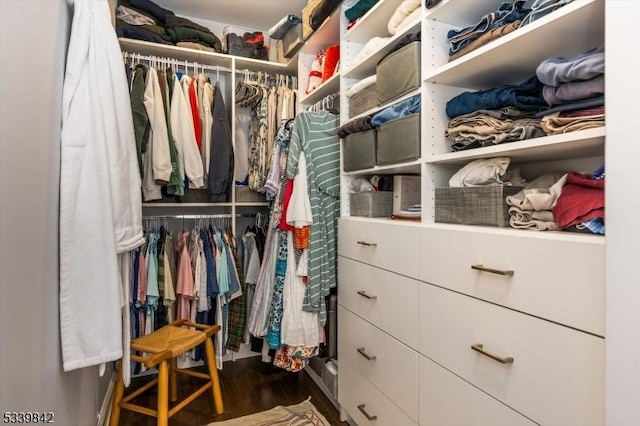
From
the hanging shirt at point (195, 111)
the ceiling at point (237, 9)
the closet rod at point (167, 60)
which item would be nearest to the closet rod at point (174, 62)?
the closet rod at point (167, 60)

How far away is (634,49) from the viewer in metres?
0.68

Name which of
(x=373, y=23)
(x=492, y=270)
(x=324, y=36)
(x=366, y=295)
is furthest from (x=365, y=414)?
(x=324, y=36)

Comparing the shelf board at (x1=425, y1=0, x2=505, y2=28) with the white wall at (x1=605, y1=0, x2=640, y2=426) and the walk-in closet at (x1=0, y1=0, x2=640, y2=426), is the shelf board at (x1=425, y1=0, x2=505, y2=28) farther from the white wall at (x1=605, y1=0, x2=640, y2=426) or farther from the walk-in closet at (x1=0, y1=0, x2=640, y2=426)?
the white wall at (x1=605, y1=0, x2=640, y2=426)

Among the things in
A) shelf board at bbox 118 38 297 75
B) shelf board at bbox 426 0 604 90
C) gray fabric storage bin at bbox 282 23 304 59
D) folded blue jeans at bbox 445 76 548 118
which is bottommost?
folded blue jeans at bbox 445 76 548 118

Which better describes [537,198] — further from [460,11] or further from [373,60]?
[373,60]

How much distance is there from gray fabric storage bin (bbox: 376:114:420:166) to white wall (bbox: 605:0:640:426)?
0.63m

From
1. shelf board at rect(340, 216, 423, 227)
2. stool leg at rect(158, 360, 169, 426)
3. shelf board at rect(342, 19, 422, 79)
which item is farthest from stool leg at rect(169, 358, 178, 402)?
shelf board at rect(342, 19, 422, 79)

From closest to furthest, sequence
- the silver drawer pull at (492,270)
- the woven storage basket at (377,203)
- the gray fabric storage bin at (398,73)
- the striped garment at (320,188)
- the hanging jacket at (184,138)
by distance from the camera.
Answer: the silver drawer pull at (492,270) → the gray fabric storage bin at (398,73) → the woven storage basket at (377,203) → the striped garment at (320,188) → the hanging jacket at (184,138)

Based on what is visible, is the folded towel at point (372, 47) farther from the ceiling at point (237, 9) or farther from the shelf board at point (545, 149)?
the ceiling at point (237, 9)

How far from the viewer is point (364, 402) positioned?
1608mm

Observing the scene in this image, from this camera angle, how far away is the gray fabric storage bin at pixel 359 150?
1.56 metres

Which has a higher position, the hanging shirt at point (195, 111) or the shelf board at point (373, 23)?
the shelf board at point (373, 23)

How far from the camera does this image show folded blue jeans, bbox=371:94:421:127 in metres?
1.34

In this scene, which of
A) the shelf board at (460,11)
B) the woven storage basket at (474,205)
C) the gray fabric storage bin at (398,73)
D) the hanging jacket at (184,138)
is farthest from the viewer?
the hanging jacket at (184,138)
